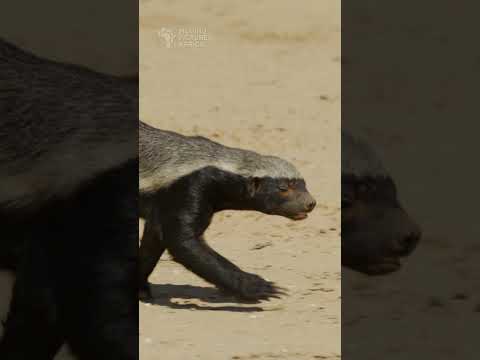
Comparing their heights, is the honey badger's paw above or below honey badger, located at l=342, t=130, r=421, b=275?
below

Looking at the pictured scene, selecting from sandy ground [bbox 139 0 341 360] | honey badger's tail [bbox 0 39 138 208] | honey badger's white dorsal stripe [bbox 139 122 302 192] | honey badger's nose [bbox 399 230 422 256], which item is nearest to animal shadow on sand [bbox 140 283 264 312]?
sandy ground [bbox 139 0 341 360]

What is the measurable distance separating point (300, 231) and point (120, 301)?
409cm

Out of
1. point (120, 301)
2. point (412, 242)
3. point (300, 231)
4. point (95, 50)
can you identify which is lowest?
point (300, 231)

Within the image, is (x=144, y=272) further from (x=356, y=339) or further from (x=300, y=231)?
(x=300, y=231)

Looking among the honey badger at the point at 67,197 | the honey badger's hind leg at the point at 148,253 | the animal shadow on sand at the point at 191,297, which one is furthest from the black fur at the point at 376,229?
the honey badger at the point at 67,197

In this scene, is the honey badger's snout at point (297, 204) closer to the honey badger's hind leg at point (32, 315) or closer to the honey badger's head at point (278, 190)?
the honey badger's head at point (278, 190)

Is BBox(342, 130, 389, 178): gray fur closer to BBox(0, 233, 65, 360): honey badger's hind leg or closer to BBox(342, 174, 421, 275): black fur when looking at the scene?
BBox(342, 174, 421, 275): black fur

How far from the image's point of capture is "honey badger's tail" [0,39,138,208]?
116 inches

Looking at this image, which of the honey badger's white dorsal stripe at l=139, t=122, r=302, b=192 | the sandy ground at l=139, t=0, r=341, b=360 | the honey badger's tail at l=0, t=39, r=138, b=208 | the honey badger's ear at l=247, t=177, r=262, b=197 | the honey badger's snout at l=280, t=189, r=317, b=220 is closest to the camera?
the honey badger's tail at l=0, t=39, r=138, b=208

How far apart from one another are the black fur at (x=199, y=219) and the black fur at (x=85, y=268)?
223cm

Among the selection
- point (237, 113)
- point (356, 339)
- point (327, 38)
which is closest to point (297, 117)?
point (237, 113)

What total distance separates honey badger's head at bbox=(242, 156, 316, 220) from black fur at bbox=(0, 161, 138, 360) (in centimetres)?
258

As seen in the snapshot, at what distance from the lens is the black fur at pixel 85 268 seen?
304 centimetres

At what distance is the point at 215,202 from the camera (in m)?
5.56
